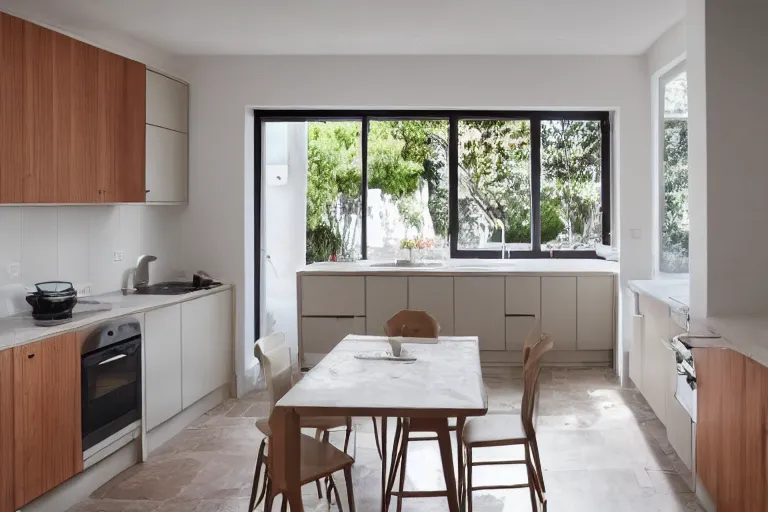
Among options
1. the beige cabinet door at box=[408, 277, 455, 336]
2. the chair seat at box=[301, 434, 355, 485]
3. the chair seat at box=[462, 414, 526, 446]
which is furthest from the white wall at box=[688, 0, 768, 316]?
the beige cabinet door at box=[408, 277, 455, 336]

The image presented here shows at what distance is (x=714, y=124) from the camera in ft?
10.8

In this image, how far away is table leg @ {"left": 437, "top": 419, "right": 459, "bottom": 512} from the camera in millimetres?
2896

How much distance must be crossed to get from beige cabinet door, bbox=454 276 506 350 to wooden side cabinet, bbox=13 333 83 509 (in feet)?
11.2

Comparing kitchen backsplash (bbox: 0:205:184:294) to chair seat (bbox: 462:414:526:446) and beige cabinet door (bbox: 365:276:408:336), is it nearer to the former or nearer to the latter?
beige cabinet door (bbox: 365:276:408:336)

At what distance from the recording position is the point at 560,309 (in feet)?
20.1

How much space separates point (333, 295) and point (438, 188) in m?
1.46

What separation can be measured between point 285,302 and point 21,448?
3.62 m

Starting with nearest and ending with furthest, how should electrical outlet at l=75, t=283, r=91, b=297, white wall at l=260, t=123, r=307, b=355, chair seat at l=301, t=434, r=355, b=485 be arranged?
chair seat at l=301, t=434, r=355, b=485 < electrical outlet at l=75, t=283, r=91, b=297 < white wall at l=260, t=123, r=307, b=355

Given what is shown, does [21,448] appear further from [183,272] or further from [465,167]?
[465,167]

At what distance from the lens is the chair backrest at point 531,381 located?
309cm

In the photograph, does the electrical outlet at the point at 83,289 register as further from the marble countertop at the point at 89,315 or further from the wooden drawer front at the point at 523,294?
the wooden drawer front at the point at 523,294

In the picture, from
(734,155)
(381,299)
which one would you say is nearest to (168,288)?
(381,299)

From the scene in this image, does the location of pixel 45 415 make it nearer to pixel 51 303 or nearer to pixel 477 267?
pixel 51 303

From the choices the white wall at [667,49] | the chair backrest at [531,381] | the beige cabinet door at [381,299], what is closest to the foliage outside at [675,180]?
the white wall at [667,49]
